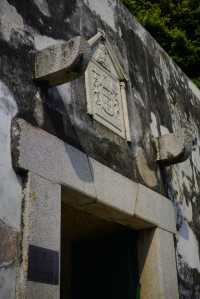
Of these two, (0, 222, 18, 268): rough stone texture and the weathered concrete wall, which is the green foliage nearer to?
the weathered concrete wall

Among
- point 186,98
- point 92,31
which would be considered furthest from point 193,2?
point 92,31

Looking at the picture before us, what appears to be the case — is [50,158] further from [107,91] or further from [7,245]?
[107,91]

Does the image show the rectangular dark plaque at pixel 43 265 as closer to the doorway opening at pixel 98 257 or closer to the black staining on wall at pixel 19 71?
the black staining on wall at pixel 19 71

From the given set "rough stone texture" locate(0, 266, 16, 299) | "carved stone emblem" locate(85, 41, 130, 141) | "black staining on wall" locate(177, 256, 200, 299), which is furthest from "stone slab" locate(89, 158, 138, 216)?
"rough stone texture" locate(0, 266, 16, 299)

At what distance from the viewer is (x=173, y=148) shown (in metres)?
3.88

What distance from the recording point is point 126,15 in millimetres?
4344

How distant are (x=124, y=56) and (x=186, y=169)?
1.18m

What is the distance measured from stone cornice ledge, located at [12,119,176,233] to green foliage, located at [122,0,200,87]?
5.71 meters

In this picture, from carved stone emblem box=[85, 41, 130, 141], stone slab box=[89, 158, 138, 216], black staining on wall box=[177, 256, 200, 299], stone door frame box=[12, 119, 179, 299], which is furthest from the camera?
black staining on wall box=[177, 256, 200, 299]

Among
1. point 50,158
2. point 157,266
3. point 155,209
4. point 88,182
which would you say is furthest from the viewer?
point 155,209

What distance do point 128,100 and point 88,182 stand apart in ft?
3.42

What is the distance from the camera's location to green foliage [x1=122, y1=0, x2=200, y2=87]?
940 cm

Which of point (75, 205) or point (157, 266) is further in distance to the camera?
point (157, 266)

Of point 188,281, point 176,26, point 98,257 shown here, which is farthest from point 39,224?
point 176,26
